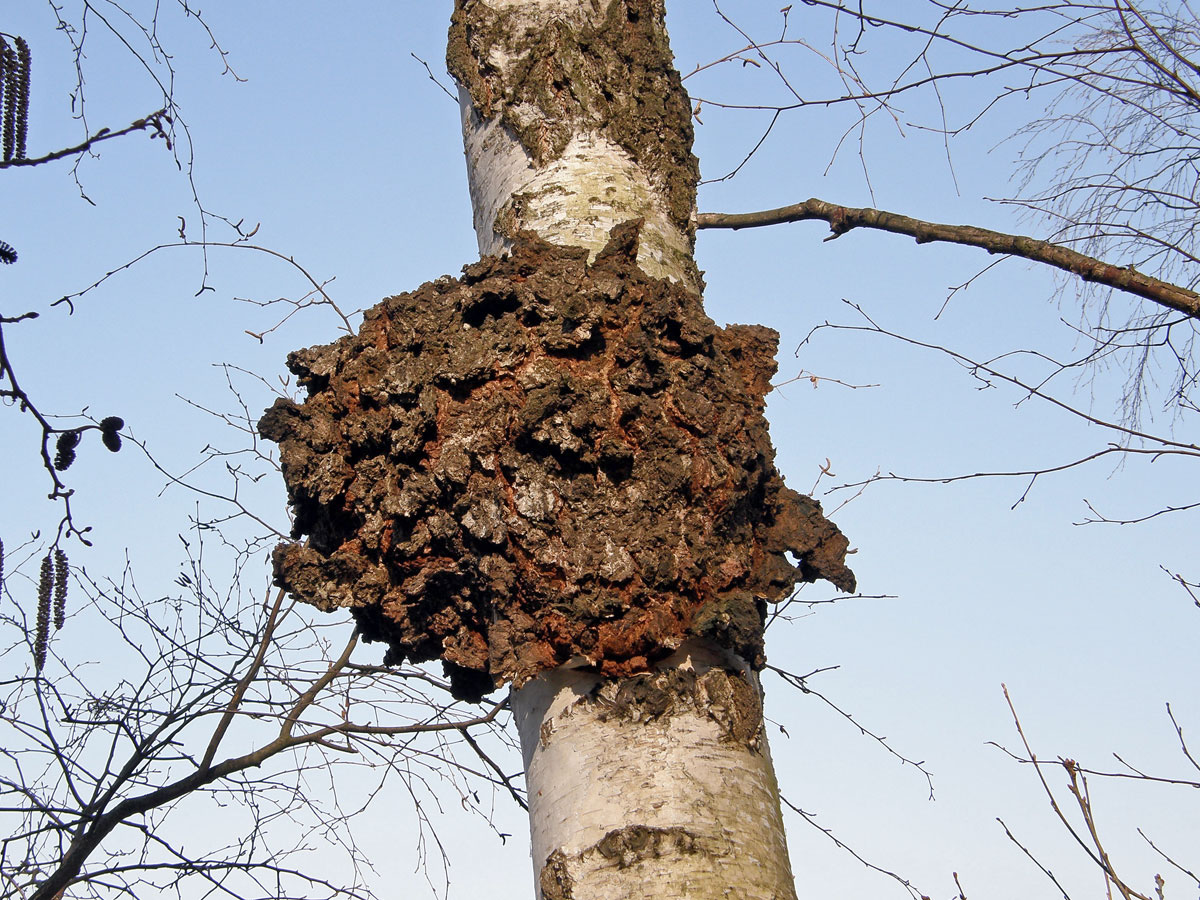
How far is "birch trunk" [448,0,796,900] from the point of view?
1.64 meters

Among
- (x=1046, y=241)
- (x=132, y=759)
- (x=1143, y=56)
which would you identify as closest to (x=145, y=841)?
(x=132, y=759)

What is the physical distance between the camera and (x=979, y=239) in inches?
109

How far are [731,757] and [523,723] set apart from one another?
415 millimetres

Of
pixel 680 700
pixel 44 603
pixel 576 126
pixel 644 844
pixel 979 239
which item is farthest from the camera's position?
pixel 979 239

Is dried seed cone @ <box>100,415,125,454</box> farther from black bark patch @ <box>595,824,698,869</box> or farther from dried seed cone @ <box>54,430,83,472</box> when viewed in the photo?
black bark patch @ <box>595,824,698,869</box>

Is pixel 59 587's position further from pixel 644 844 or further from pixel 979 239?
pixel 979 239

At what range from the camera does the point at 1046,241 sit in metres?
2.74

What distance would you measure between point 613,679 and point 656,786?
21 centimetres

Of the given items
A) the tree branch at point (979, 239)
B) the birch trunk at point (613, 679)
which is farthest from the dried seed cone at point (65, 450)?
the tree branch at point (979, 239)

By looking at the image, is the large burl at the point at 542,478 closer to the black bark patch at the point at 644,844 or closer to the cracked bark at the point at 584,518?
the cracked bark at the point at 584,518

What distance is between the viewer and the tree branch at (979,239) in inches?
102

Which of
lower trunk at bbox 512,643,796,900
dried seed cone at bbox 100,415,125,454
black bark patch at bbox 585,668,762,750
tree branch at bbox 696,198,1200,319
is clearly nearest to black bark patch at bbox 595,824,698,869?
lower trunk at bbox 512,643,796,900

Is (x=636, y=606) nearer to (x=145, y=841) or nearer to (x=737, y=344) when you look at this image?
(x=737, y=344)

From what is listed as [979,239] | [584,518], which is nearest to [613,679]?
[584,518]
